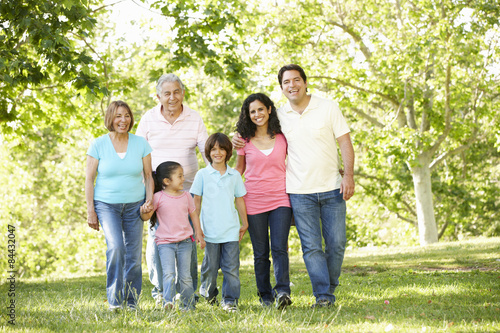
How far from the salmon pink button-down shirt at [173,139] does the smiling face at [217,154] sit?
360 mm

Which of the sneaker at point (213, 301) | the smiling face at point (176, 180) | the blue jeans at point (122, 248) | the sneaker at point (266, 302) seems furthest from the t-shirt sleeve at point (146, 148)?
the sneaker at point (266, 302)

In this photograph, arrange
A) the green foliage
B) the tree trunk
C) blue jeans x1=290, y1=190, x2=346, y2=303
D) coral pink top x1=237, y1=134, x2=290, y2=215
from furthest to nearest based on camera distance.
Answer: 1. the tree trunk
2. the green foliage
3. coral pink top x1=237, y1=134, x2=290, y2=215
4. blue jeans x1=290, y1=190, x2=346, y2=303

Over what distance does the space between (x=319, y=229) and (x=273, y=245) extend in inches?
19.3

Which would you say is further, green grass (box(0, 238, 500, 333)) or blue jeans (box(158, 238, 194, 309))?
blue jeans (box(158, 238, 194, 309))

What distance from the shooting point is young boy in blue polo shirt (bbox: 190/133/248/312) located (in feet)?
17.8

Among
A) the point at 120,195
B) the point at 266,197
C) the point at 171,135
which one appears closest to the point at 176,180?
the point at 120,195

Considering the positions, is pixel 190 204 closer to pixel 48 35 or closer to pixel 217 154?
pixel 217 154

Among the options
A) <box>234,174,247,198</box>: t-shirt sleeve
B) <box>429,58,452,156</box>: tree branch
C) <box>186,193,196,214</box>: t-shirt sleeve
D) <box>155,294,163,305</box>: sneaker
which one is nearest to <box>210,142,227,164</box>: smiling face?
<box>234,174,247,198</box>: t-shirt sleeve

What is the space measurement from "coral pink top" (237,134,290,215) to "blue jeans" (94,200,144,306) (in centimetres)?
112

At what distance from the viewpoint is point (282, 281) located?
5457 millimetres

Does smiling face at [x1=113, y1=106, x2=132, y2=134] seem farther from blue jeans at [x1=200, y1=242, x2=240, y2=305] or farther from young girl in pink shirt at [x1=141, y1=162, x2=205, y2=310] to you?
blue jeans at [x1=200, y1=242, x2=240, y2=305]

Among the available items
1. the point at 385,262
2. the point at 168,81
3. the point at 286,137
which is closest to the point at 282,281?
the point at 286,137

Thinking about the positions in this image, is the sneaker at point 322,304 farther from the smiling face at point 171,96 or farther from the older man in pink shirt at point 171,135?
the smiling face at point 171,96

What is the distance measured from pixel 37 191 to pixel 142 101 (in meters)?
6.54
